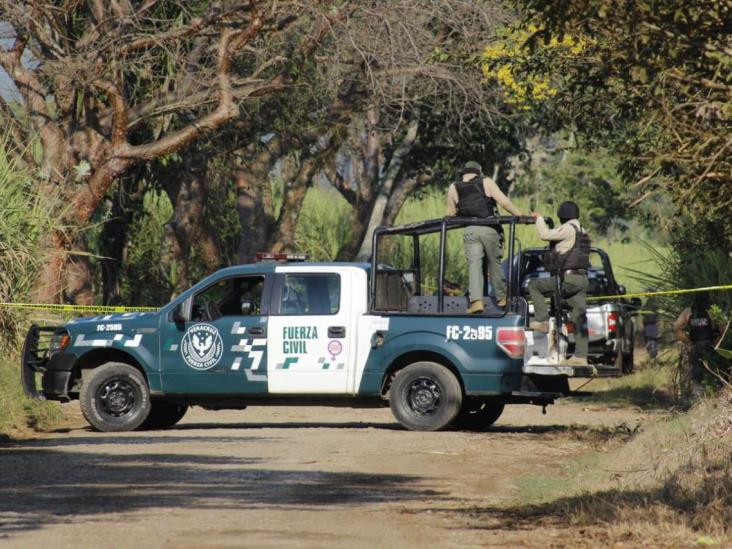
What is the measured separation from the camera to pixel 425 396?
16.5m

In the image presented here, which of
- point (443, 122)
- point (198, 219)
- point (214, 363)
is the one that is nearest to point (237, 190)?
point (198, 219)

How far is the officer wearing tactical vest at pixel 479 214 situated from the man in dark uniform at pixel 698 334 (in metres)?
2.67

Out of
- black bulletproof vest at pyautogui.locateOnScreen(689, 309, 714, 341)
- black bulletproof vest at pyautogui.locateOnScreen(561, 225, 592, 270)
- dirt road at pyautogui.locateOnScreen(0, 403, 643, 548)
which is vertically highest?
black bulletproof vest at pyautogui.locateOnScreen(561, 225, 592, 270)

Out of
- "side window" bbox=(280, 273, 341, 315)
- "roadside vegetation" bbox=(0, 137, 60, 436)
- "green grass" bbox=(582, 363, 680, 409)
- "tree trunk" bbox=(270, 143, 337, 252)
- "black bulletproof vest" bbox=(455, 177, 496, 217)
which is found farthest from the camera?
"tree trunk" bbox=(270, 143, 337, 252)

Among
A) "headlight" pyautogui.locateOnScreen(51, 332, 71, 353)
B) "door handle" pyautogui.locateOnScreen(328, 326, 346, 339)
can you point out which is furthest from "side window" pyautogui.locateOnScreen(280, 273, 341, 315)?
"headlight" pyautogui.locateOnScreen(51, 332, 71, 353)

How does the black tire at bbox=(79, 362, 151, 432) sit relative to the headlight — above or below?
below

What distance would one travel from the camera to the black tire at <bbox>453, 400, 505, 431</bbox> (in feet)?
56.5

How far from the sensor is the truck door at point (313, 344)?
1661 centimetres

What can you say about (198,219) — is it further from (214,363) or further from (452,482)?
(452,482)

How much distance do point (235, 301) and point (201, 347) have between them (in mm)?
623

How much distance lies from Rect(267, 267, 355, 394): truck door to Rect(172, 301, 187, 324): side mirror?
97 centimetres

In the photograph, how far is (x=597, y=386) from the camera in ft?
85.8

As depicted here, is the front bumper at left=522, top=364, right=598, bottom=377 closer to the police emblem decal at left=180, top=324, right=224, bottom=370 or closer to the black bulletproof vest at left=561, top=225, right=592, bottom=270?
the black bulletproof vest at left=561, top=225, right=592, bottom=270

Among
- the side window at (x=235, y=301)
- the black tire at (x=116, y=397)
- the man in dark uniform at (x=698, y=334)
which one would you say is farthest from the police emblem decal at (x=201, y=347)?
the man in dark uniform at (x=698, y=334)
